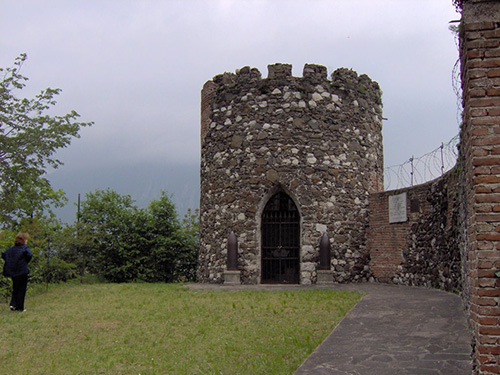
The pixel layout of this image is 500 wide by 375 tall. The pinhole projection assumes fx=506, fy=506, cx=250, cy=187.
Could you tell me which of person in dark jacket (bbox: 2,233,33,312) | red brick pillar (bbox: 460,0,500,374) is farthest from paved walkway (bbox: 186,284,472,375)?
person in dark jacket (bbox: 2,233,33,312)

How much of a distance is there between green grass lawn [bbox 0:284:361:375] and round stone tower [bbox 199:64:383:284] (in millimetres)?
2890

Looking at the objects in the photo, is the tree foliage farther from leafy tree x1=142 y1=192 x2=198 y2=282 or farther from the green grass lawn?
the green grass lawn

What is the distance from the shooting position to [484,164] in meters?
4.33

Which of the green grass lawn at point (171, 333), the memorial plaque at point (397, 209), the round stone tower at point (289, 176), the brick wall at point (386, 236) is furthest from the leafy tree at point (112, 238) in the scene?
the memorial plaque at point (397, 209)

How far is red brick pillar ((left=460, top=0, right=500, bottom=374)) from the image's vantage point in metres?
4.26

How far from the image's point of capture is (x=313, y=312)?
348 inches

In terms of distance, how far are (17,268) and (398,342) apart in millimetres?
7100

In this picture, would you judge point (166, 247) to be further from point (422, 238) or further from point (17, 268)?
point (422, 238)

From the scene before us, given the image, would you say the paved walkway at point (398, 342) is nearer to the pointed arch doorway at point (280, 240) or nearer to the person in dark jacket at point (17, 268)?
the pointed arch doorway at point (280, 240)

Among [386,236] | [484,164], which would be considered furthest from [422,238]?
[484,164]

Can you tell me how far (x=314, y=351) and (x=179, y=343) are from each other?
1.91 m

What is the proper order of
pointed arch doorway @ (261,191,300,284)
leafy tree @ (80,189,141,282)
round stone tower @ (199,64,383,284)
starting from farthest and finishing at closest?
1. leafy tree @ (80,189,141,282)
2. pointed arch doorway @ (261,191,300,284)
3. round stone tower @ (199,64,383,284)

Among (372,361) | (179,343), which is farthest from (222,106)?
(372,361)

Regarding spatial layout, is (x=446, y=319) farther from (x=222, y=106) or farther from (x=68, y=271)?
(x=68, y=271)
